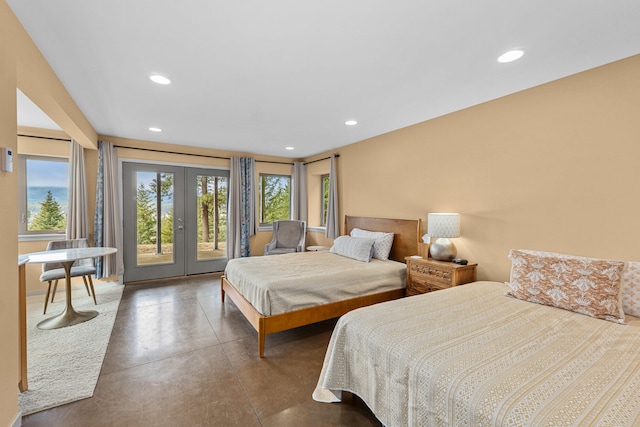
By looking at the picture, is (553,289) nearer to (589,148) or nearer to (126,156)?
(589,148)

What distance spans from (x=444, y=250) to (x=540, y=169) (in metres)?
1.14

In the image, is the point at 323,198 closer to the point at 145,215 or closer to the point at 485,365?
the point at 145,215

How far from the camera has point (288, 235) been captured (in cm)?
542

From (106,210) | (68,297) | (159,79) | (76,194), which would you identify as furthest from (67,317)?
(159,79)

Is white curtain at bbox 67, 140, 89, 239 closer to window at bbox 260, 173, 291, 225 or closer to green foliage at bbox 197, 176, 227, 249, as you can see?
green foliage at bbox 197, 176, 227, 249

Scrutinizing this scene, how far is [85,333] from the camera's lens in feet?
9.26

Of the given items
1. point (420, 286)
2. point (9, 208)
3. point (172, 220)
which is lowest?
point (420, 286)

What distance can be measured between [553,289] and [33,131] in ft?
20.9

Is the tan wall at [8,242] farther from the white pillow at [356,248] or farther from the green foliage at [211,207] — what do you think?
the green foliage at [211,207]

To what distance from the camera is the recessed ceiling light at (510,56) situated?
1.93 meters

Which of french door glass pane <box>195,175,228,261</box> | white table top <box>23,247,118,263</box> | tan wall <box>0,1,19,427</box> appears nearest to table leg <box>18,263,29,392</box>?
tan wall <box>0,1,19,427</box>

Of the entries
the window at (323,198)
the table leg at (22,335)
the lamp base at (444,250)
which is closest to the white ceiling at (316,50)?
the lamp base at (444,250)

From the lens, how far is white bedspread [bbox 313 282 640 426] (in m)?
1.02

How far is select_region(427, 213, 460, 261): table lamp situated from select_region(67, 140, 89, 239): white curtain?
4.90m
